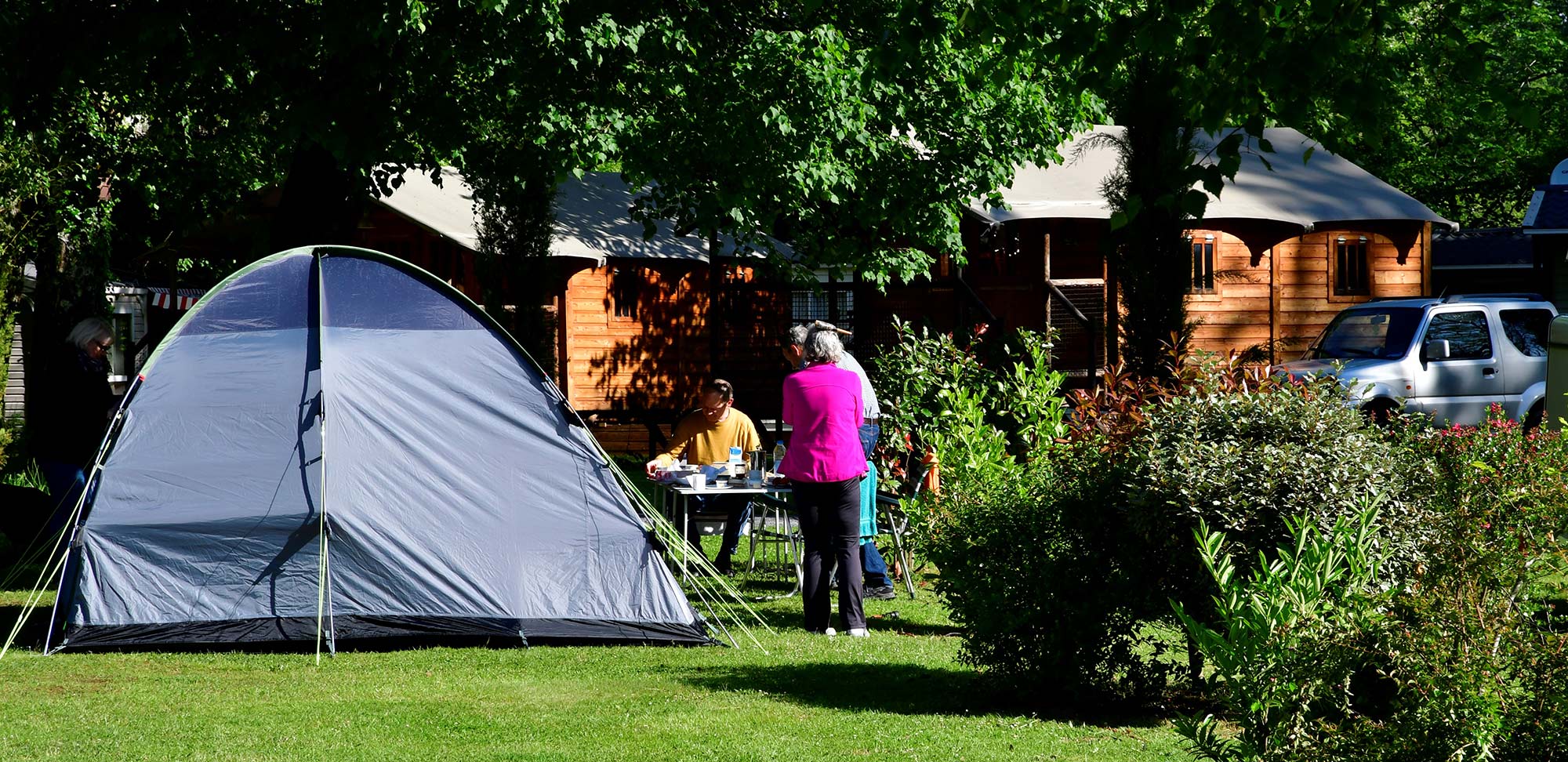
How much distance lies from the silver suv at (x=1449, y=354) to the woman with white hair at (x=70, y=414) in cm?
1199

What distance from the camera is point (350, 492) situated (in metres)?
7.61

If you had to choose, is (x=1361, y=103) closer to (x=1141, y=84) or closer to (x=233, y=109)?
(x=1141, y=84)

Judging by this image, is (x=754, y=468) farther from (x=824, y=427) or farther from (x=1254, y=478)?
(x=1254, y=478)

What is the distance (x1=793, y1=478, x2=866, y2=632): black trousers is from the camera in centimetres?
778

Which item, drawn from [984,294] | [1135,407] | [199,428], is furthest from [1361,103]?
[984,294]

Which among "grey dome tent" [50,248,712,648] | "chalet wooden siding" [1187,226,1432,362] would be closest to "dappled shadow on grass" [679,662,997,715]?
"grey dome tent" [50,248,712,648]

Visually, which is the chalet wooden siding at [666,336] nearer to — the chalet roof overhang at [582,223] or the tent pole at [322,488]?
the chalet roof overhang at [582,223]

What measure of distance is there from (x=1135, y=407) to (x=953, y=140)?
879 centimetres

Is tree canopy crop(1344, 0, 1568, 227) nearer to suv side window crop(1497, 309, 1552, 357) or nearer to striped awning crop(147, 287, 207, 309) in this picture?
suv side window crop(1497, 309, 1552, 357)

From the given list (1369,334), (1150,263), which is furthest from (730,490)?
(1369,334)

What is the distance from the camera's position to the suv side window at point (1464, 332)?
16.2 metres

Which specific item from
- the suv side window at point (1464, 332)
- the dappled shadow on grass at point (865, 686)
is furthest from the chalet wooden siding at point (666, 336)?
the dappled shadow on grass at point (865, 686)

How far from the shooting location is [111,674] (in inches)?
270

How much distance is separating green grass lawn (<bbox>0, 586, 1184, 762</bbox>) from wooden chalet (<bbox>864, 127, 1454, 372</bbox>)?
11.2m
